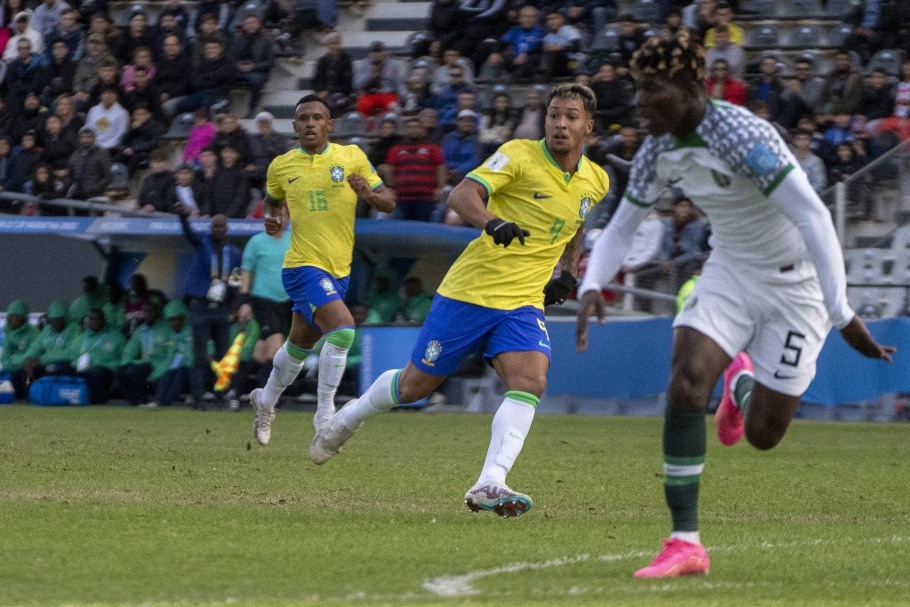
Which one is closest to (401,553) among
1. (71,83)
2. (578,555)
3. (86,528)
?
(578,555)

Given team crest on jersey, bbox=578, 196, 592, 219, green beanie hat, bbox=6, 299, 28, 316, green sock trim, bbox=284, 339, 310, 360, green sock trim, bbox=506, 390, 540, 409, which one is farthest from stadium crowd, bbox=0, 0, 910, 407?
green sock trim, bbox=506, 390, 540, 409

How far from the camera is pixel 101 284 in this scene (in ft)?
69.9

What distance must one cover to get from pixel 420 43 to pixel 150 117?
4273 mm

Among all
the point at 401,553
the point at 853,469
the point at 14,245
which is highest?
the point at 401,553

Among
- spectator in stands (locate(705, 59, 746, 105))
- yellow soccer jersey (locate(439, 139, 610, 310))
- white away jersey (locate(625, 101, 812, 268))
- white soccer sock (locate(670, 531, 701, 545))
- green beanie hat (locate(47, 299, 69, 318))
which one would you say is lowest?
green beanie hat (locate(47, 299, 69, 318))

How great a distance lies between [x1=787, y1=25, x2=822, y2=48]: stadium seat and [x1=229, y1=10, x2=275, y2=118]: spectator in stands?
8.15 meters

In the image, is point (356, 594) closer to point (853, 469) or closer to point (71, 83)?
point (853, 469)

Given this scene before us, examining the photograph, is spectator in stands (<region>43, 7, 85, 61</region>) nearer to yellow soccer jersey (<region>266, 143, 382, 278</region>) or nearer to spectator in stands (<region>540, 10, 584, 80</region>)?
spectator in stands (<region>540, 10, 584, 80</region>)

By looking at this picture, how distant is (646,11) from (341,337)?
1069 centimetres

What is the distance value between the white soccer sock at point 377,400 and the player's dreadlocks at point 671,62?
309 centimetres

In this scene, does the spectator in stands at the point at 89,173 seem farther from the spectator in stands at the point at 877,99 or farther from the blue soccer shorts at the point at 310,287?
the blue soccer shorts at the point at 310,287

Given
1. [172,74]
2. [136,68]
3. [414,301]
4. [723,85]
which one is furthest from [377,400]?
[136,68]

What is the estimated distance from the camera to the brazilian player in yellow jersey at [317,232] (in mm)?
11703

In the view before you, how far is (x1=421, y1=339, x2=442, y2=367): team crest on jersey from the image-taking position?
335 inches
